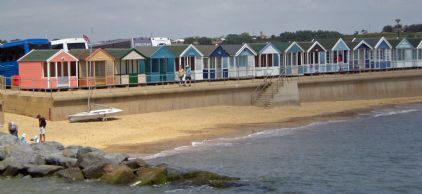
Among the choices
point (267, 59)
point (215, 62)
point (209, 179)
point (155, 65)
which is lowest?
point (209, 179)

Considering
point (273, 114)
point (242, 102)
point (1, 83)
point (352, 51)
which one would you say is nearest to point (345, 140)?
point (273, 114)

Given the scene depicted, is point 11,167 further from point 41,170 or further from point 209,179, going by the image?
point 209,179

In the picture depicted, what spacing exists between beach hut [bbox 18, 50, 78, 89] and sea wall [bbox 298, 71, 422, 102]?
1882cm

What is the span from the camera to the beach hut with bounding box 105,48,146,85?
4988cm

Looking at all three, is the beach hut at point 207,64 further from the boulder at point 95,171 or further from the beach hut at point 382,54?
the boulder at point 95,171

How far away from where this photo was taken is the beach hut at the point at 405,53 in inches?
2995

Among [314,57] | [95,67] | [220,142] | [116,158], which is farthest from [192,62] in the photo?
[116,158]

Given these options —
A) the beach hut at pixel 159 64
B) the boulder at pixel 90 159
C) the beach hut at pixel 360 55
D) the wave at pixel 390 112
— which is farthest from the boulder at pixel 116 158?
the beach hut at pixel 360 55

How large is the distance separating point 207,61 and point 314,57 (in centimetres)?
1377

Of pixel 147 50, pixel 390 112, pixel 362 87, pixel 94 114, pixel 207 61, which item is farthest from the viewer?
pixel 362 87

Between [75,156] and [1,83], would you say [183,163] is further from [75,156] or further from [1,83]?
[1,83]

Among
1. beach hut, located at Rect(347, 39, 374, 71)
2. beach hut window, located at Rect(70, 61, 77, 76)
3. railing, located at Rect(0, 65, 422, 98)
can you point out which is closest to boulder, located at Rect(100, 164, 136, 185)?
railing, located at Rect(0, 65, 422, 98)

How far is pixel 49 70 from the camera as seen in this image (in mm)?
45938

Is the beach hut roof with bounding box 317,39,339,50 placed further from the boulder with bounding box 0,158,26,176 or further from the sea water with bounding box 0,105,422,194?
the boulder with bounding box 0,158,26,176
